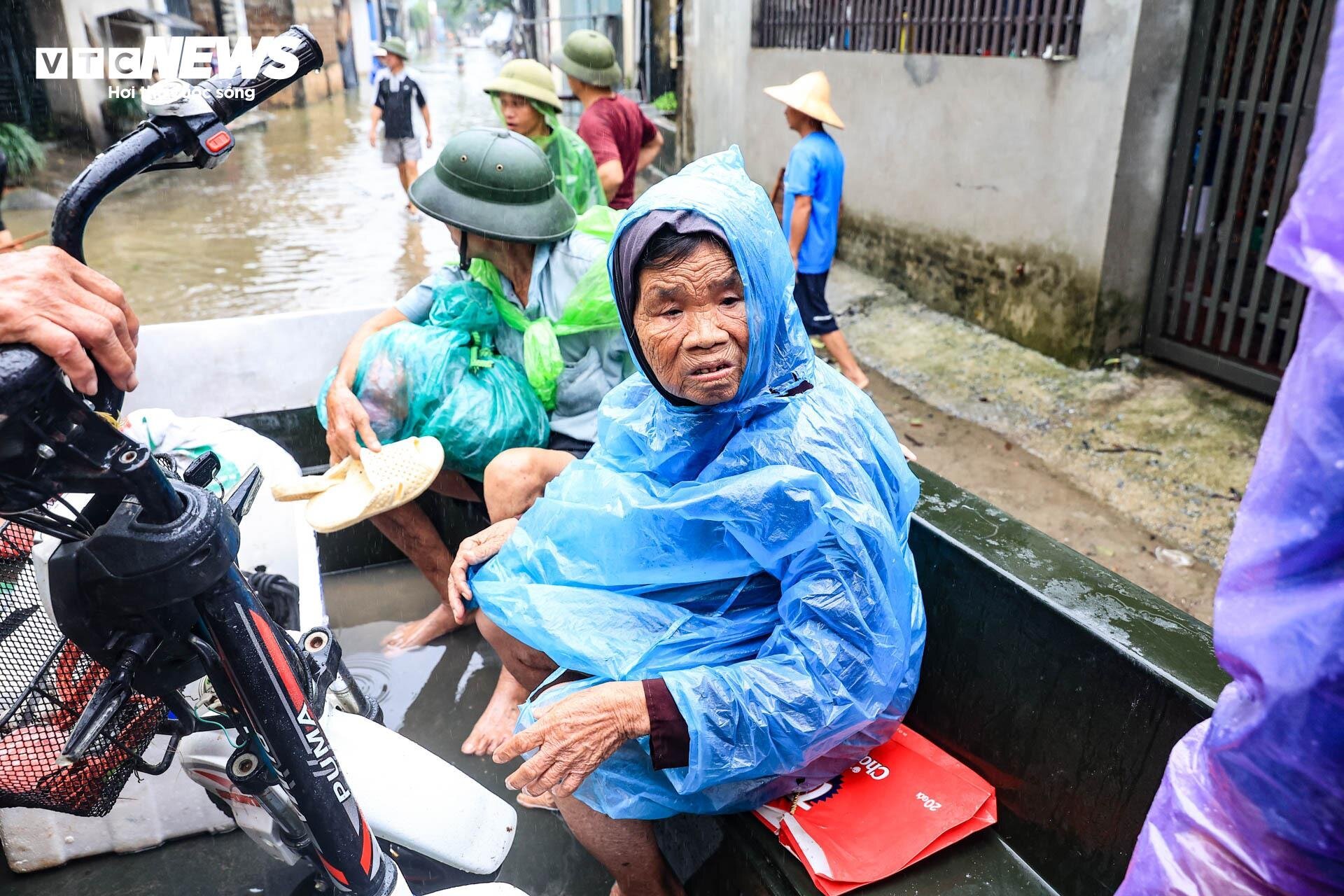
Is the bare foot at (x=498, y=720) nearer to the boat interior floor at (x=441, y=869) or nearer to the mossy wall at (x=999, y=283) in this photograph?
the boat interior floor at (x=441, y=869)

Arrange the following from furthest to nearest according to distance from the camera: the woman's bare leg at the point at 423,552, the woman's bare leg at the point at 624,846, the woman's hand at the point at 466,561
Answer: the woman's bare leg at the point at 423,552
the woman's hand at the point at 466,561
the woman's bare leg at the point at 624,846

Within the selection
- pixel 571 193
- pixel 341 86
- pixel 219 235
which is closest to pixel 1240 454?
pixel 571 193

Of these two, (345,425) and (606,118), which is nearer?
(345,425)

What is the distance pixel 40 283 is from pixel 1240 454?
457cm

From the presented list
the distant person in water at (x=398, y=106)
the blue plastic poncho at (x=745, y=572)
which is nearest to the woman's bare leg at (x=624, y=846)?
the blue plastic poncho at (x=745, y=572)

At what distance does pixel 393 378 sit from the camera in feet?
8.43

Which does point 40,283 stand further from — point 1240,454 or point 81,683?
point 1240,454

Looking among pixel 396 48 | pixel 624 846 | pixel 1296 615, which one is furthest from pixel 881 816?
pixel 396 48

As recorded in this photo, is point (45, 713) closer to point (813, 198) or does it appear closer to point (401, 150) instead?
point (813, 198)

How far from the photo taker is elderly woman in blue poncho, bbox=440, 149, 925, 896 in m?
1.45

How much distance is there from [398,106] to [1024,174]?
245 inches

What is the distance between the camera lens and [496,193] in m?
2.55

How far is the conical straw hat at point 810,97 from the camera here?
492cm

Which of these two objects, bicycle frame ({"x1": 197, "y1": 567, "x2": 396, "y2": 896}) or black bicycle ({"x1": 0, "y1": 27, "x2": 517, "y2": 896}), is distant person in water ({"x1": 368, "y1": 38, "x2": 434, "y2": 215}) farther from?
bicycle frame ({"x1": 197, "y1": 567, "x2": 396, "y2": 896})
